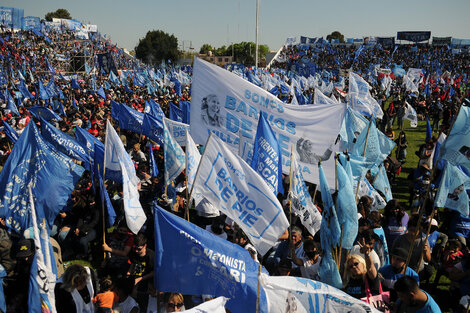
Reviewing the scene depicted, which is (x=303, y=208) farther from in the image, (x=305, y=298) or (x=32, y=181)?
(x=32, y=181)

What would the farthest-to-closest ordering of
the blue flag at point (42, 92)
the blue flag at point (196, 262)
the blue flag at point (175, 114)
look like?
the blue flag at point (42, 92) → the blue flag at point (175, 114) → the blue flag at point (196, 262)

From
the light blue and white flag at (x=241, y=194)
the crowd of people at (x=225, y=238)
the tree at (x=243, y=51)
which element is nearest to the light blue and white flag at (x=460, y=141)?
the crowd of people at (x=225, y=238)

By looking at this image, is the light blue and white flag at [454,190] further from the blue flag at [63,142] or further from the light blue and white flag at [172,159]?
the blue flag at [63,142]

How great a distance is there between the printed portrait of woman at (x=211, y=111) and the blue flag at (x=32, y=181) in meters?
2.44

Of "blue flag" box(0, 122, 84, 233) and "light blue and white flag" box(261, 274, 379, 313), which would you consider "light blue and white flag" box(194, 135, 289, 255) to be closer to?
"light blue and white flag" box(261, 274, 379, 313)

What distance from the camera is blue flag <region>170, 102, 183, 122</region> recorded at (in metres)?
12.8

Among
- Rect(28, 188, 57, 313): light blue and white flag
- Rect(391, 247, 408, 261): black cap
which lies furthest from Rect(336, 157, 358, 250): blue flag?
Rect(28, 188, 57, 313): light blue and white flag

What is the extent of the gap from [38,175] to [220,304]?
3.93 meters

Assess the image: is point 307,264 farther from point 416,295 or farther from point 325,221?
point 416,295

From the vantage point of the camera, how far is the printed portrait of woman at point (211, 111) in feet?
22.7

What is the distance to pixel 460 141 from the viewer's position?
4660 millimetres

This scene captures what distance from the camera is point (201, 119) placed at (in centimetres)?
712

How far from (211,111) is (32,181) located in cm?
308

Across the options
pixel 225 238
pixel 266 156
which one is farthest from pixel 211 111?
pixel 225 238
